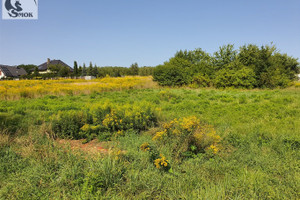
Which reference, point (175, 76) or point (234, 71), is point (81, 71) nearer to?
point (175, 76)

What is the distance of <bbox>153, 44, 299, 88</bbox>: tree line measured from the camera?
57.0ft

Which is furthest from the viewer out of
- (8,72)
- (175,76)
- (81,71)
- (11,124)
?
(81,71)

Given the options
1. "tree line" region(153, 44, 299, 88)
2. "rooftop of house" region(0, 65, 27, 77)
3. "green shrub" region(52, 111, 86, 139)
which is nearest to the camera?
"green shrub" region(52, 111, 86, 139)

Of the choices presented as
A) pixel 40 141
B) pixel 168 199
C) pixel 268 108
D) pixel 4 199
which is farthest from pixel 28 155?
pixel 268 108

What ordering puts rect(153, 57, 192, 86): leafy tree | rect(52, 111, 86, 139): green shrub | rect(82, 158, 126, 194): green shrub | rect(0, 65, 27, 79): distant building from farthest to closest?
rect(0, 65, 27, 79): distant building < rect(153, 57, 192, 86): leafy tree < rect(52, 111, 86, 139): green shrub < rect(82, 158, 126, 194): green shrub

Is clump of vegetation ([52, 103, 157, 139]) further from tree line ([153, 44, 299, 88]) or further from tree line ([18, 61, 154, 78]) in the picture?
tree line ([18, 61, 154, 78])

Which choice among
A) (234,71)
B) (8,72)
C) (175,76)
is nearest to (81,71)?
(8,72)

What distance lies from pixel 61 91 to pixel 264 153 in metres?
14.4

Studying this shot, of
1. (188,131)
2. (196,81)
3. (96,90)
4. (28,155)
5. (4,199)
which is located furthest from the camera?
(196,81)

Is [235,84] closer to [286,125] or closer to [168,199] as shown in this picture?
[286,125]

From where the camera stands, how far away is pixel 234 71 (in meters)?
17.9

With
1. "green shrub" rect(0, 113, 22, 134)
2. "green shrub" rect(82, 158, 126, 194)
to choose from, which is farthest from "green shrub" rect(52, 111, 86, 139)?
"green shrub" rect(82, 158, 126, 194)

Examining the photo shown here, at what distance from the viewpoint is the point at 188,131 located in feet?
12.9

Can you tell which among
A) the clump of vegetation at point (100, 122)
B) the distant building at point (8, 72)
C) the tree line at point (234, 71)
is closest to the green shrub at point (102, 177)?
the clump of vegetation at point (100, 122)
